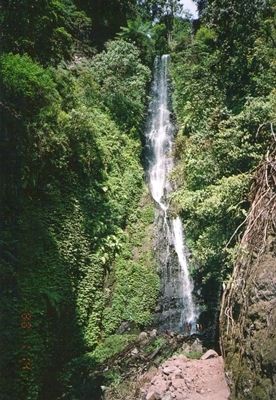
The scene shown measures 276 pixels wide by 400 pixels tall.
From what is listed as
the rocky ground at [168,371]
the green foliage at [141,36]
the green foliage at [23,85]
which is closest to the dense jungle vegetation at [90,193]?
the green foliage at [23,85]

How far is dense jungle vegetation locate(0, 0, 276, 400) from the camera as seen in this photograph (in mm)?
9227

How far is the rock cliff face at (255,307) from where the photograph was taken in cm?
641

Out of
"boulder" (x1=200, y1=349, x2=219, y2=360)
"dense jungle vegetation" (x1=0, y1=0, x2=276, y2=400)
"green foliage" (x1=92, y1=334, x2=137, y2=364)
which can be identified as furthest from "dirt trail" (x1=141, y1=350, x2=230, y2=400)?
"dense jungle vegetation" (x1=0, y1=0, x2=276, y2=400)

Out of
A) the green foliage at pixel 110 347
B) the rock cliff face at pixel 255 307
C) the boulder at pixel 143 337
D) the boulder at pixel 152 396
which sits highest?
the rock cliff face at pixel 255 307

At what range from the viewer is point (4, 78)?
10.3 metres

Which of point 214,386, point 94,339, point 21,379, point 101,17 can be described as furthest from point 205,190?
point 101,17

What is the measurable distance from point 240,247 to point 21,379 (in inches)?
204

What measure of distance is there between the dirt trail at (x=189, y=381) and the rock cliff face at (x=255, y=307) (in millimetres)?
784

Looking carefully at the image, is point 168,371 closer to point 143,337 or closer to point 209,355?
point 209,355

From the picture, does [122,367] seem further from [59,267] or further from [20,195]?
[20,195]

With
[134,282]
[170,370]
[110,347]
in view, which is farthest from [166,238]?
[170,370]

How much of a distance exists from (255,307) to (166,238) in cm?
720

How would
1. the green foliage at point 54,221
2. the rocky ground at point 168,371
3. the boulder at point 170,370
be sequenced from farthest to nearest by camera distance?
the green foliage at point 54,221
the boulder at point 170,370
the rocky ground at point 168,371

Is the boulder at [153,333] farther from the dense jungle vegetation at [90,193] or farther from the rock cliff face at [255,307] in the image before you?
the rock cliff face at [255,307]
